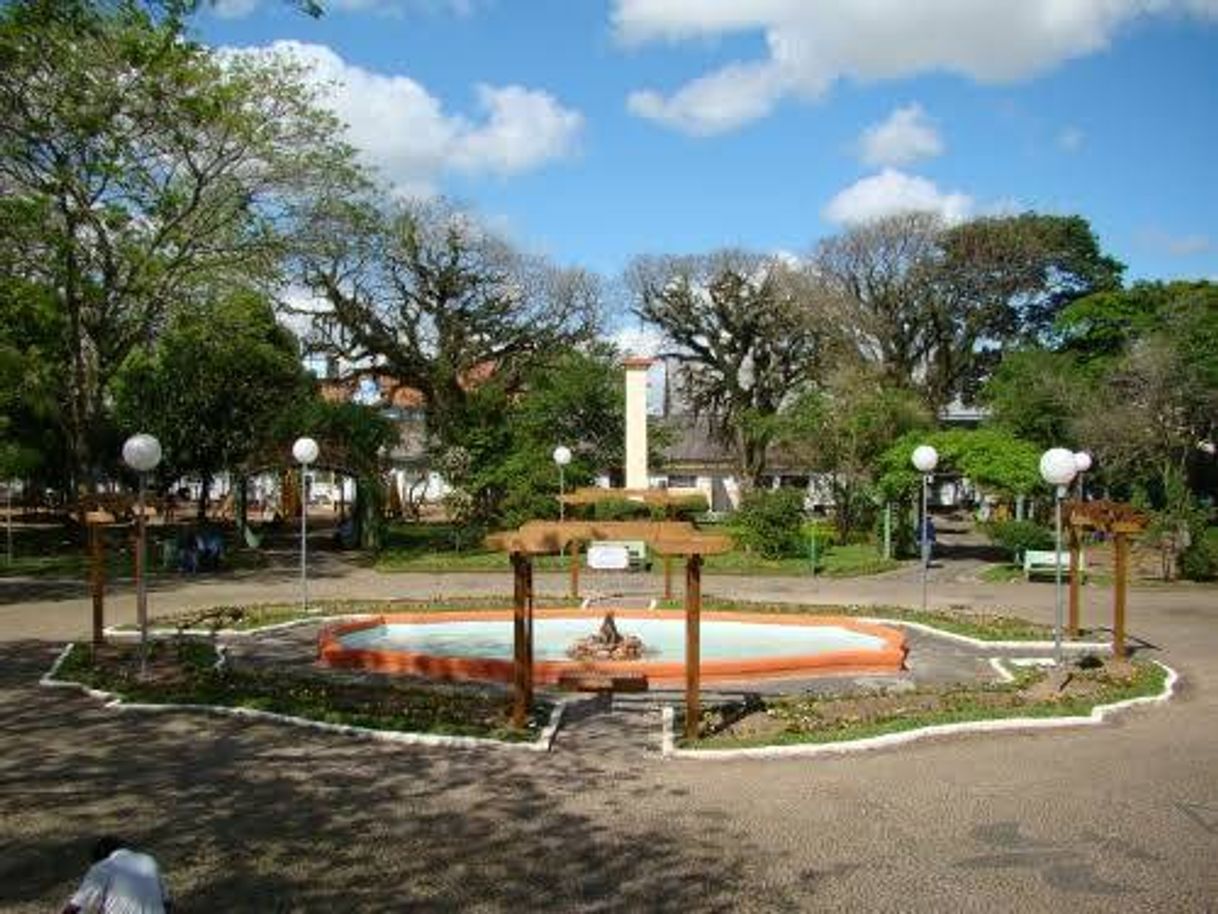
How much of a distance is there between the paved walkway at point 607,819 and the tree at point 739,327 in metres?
39.7

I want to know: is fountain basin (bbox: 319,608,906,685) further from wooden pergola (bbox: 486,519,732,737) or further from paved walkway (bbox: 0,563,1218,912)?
paved walkway (bbox: 0,563,1218,912)

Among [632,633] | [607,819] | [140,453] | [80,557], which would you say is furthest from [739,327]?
Result: [607,819]

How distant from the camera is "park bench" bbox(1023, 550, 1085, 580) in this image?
87.7 feet

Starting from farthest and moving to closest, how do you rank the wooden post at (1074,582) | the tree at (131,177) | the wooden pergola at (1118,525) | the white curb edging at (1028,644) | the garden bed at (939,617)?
the tree at (131,177) → the garden bed at (939,617) → the wooden post at (1074,582) → the white curb edging at (1028,644) → the wooden pergola at (1118,525)

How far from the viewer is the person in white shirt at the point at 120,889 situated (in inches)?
220

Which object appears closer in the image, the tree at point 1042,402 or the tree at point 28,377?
the tree at point 28,377

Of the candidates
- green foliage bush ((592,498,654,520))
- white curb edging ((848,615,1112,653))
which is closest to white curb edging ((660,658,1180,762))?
white curb edging ((848,615,1112,653))

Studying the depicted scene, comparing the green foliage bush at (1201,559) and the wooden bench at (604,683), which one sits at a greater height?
the green foliage bush at (1201,559)

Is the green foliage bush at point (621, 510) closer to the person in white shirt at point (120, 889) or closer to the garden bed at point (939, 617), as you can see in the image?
the garden bed at point (939, 617)

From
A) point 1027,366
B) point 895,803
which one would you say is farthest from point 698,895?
point 1027,366

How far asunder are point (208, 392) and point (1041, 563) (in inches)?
932

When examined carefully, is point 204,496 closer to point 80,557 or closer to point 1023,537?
point 80,557

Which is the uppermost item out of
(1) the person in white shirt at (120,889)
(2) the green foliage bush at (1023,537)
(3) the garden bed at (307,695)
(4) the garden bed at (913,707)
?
(2) the green foliage bush at (1023,537)

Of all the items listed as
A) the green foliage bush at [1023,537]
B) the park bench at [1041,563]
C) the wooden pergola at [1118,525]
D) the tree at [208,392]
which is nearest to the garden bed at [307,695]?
the wooden pergola at [1118,525]
